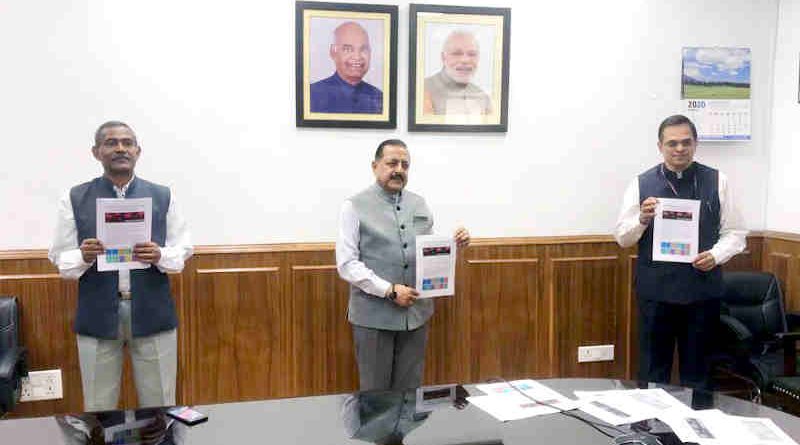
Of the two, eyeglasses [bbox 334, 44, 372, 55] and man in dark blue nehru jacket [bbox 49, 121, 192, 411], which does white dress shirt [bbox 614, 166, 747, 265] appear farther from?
man in dark blue nehru jacket [bbox 49, 121, 192, 411]

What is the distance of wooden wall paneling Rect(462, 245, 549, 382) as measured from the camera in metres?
3.56

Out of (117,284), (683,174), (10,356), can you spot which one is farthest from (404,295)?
(10,356)

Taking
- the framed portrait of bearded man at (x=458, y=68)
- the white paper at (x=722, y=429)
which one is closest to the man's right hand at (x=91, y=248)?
the framed portrait of bearded man at (x=458, y=68)

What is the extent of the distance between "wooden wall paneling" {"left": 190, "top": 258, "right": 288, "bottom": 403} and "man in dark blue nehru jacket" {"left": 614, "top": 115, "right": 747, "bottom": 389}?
1.80 meters

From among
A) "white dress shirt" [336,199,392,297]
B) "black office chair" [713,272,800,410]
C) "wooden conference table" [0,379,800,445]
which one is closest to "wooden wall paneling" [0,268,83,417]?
"white dress shirt" [336,199,392,297]

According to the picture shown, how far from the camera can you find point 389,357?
9.53 ft

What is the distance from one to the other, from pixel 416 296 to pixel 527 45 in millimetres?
1629

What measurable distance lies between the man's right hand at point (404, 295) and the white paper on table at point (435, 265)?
0.19ft

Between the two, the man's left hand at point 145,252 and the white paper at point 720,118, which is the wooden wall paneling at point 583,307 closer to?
the white paper at point 720,118

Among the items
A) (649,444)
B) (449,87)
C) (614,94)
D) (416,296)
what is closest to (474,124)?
(449,87)

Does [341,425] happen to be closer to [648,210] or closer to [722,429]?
[722,429]

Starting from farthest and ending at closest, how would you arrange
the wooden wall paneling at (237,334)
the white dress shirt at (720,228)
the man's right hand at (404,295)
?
the wooden wall paneling at (237,334)
the white dress shirt at (720,228)
the man's right hand at (404,295)

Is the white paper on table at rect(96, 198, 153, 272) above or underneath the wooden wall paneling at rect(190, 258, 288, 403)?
above

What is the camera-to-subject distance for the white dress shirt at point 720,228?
3.01m
